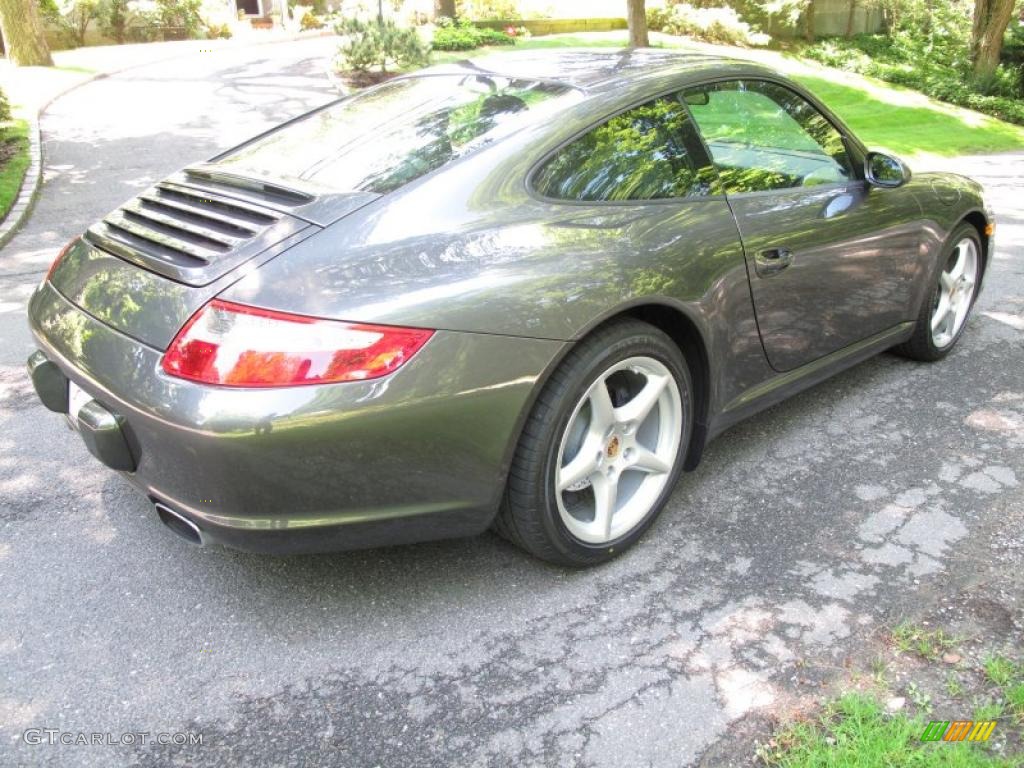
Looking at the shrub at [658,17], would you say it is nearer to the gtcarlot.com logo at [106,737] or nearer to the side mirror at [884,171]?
the side mirror at [884,171]

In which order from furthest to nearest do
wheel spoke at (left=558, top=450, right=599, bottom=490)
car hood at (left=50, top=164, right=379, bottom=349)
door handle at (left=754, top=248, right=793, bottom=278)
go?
door handle at (left=754, top=248, right=793, bottom=278) < wheel spoke at (left=558, top=450, right=599, bottom=490) < car hood at (left=50, top=164, right=379, bottom=349)

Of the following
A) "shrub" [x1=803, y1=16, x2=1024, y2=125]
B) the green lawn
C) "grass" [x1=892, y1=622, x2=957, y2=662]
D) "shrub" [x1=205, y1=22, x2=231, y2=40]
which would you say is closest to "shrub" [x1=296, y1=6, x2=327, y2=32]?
"shrub" [x1=205, y1=22, x2=231, y2=40]

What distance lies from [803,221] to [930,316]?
4.37 ft

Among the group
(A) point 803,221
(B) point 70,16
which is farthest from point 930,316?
(B) point 70,16

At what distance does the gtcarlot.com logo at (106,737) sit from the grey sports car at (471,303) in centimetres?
48

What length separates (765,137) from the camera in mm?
3336

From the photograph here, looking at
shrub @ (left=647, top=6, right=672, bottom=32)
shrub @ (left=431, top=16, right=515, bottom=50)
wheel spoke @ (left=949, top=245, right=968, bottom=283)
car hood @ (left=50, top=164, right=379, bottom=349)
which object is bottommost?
wheel spoke @ (left=949, top=245, right=968, bottom=283)

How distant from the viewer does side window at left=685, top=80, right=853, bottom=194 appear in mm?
3086

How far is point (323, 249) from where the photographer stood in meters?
2.26

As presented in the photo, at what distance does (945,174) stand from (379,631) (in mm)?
3493

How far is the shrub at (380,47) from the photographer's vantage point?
45.9 ft

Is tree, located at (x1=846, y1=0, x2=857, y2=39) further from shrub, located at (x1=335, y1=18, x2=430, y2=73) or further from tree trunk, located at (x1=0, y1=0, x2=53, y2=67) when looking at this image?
tree trunk, located at (x1=0, y1=0, x2=53, y2=67)

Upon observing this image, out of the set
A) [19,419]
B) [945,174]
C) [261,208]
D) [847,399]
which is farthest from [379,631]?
[945,174]

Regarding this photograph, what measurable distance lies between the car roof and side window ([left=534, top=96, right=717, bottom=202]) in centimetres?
19
